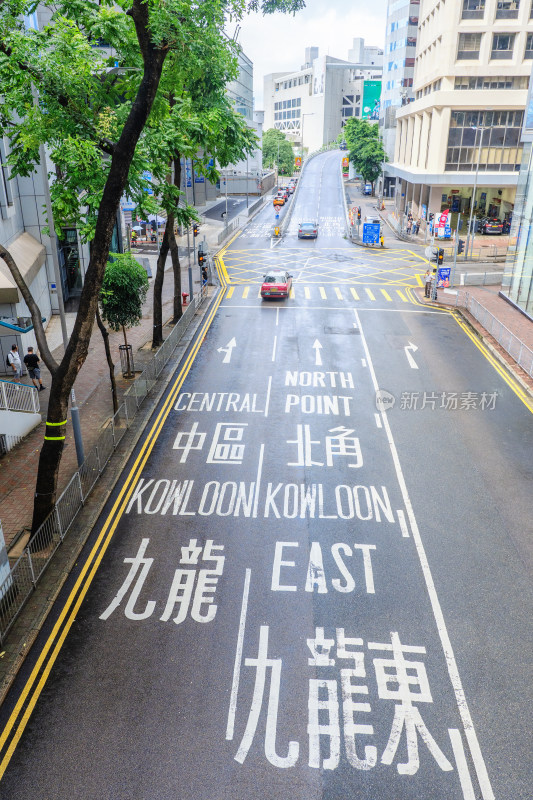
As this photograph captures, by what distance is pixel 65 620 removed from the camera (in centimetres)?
1038

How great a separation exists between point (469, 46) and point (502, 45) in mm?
2703

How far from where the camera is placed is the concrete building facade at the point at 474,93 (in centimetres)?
5112

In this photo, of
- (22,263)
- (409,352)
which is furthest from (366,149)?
(22,263)

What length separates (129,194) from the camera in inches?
533

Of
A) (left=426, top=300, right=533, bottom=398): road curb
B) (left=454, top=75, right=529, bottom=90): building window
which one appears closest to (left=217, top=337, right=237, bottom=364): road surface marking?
(left=426, top=300, right=533, bottom=398): road curb

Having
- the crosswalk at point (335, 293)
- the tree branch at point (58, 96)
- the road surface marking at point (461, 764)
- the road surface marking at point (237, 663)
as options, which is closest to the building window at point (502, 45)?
the crosswalk at point (335, 293)

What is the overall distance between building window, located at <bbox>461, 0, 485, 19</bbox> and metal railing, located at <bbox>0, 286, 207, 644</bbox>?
50587 millimetres

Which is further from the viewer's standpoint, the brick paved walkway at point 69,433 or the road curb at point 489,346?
the road curb at point 489,346

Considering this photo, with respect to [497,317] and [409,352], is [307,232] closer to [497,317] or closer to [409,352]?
[497,317]

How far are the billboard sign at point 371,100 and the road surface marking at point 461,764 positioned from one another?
376ft

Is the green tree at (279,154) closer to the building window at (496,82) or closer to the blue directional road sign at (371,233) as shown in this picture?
the building window at (496,82)

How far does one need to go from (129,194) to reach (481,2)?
52.6m

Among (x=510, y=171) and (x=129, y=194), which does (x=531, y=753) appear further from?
(x=510, y=171)

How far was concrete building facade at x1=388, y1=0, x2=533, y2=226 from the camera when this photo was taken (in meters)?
51.1
